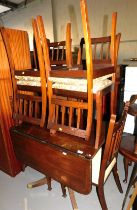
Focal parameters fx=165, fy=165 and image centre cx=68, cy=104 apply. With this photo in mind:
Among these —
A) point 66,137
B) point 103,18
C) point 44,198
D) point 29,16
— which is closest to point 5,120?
point 66,137

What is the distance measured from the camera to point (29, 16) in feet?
17.3

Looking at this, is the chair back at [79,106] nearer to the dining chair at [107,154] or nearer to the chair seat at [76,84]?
the chair seat at [76,84]

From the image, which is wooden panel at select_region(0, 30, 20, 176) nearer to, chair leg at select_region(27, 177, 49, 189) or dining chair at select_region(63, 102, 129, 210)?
chair leg at select_region(27, 177, 49, 189)

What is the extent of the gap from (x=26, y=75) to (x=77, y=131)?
2.26 feet

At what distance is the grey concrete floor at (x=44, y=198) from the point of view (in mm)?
1521

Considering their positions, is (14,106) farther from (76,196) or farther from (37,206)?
(76,196)

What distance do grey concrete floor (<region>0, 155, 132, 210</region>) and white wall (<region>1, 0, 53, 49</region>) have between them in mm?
4318

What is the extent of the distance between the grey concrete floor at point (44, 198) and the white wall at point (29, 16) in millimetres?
4318

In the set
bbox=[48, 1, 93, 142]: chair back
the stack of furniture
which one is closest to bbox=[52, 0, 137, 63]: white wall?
the stack of furniture

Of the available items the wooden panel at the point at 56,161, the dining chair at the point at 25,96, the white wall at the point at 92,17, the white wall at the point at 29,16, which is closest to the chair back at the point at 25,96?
the dining chair at the point at 25,96

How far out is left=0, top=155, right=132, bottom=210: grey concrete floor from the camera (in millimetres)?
1521

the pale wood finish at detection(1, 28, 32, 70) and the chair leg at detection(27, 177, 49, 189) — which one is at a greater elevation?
the pale wood finish at detection(1, 28, 32, 70)

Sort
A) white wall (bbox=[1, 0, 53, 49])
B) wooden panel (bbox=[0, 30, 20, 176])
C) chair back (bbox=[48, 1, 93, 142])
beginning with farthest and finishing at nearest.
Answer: white wall (bbox=[1, 0, 53, 49]), wooden panel (bbox=[0, 30, 20, 176]), chair back (bbox=[48, 1, 93, 142])

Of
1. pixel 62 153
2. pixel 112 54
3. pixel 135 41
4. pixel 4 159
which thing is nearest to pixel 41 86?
pixel 62 153
